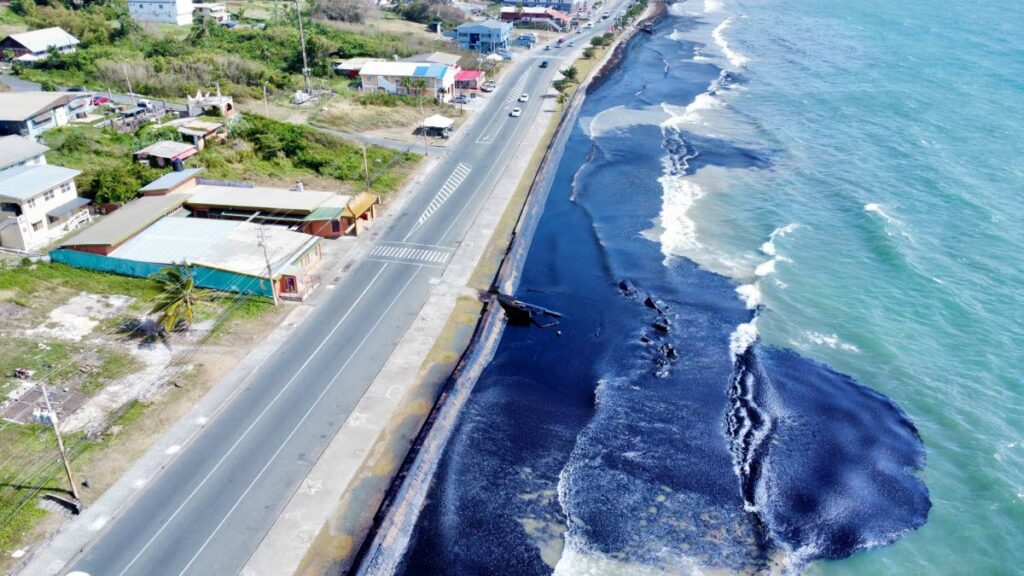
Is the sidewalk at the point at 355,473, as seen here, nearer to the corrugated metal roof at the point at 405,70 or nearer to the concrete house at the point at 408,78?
the concrete house at the point at 408,78

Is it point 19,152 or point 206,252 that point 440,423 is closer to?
point 206,252

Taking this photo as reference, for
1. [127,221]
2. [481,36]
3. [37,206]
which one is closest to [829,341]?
[127,221]

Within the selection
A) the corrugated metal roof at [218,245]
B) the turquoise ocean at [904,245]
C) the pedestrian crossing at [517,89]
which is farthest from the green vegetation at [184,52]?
the turquoise ocean at [904,245]

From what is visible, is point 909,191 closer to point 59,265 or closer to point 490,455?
point 490,455

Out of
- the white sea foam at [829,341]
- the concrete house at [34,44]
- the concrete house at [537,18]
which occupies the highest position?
the concrete house at [537,18]

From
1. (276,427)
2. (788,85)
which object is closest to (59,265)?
(276,427)

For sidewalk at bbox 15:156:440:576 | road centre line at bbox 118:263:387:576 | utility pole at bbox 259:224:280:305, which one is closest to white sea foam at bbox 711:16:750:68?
sidewalk at bbox 15:156:440:576
